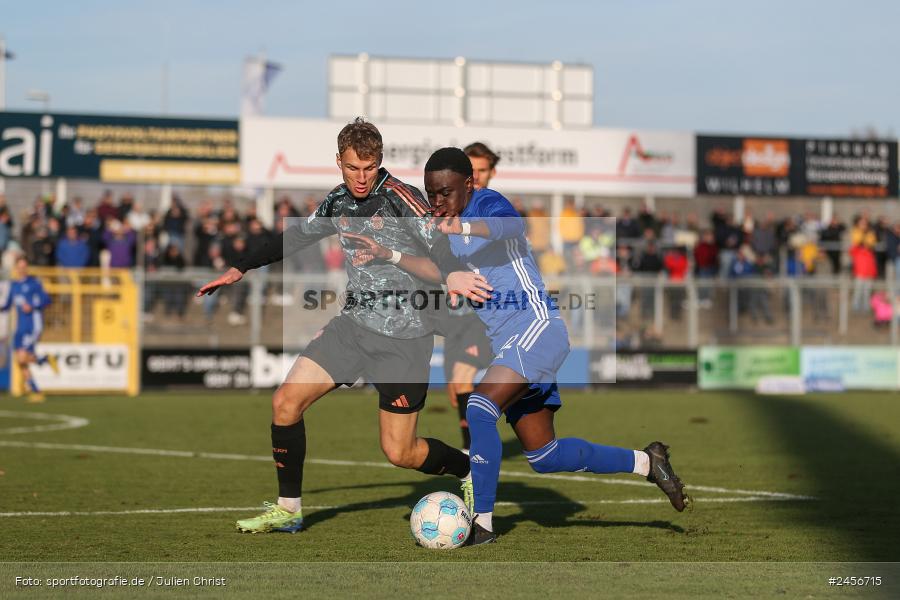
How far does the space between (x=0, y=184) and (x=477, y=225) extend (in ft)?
90.6

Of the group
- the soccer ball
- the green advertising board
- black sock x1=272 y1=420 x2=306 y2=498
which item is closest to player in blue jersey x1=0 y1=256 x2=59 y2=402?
the green advertising board

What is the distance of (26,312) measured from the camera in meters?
20.8

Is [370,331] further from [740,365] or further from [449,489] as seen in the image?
[740,365]

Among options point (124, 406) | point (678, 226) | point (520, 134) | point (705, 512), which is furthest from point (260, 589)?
point (520, 134)

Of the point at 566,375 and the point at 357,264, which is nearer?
the point at 357,264

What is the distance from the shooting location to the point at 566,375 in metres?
22.7

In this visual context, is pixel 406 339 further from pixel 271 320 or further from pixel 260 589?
pixel 271 320

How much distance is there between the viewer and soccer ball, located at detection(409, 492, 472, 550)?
7.05m

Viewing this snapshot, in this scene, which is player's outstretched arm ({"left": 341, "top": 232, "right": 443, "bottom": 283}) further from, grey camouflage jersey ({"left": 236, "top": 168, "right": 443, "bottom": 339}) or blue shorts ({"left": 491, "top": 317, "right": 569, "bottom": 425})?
blue shorts ({"left": 491, "top": 317, "right": 569, "bottom": 425})

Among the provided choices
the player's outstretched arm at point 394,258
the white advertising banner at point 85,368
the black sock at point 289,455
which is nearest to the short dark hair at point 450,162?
the player's outstretched arm at point 394,258

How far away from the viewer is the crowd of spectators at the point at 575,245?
23547 mm

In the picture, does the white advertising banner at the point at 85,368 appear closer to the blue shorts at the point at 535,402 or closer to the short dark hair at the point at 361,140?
the short dark hair at the point at 361,140

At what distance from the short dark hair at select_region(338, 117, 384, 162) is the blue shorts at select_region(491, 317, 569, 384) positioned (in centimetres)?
129

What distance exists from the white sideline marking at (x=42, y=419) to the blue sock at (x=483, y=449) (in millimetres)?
9688
